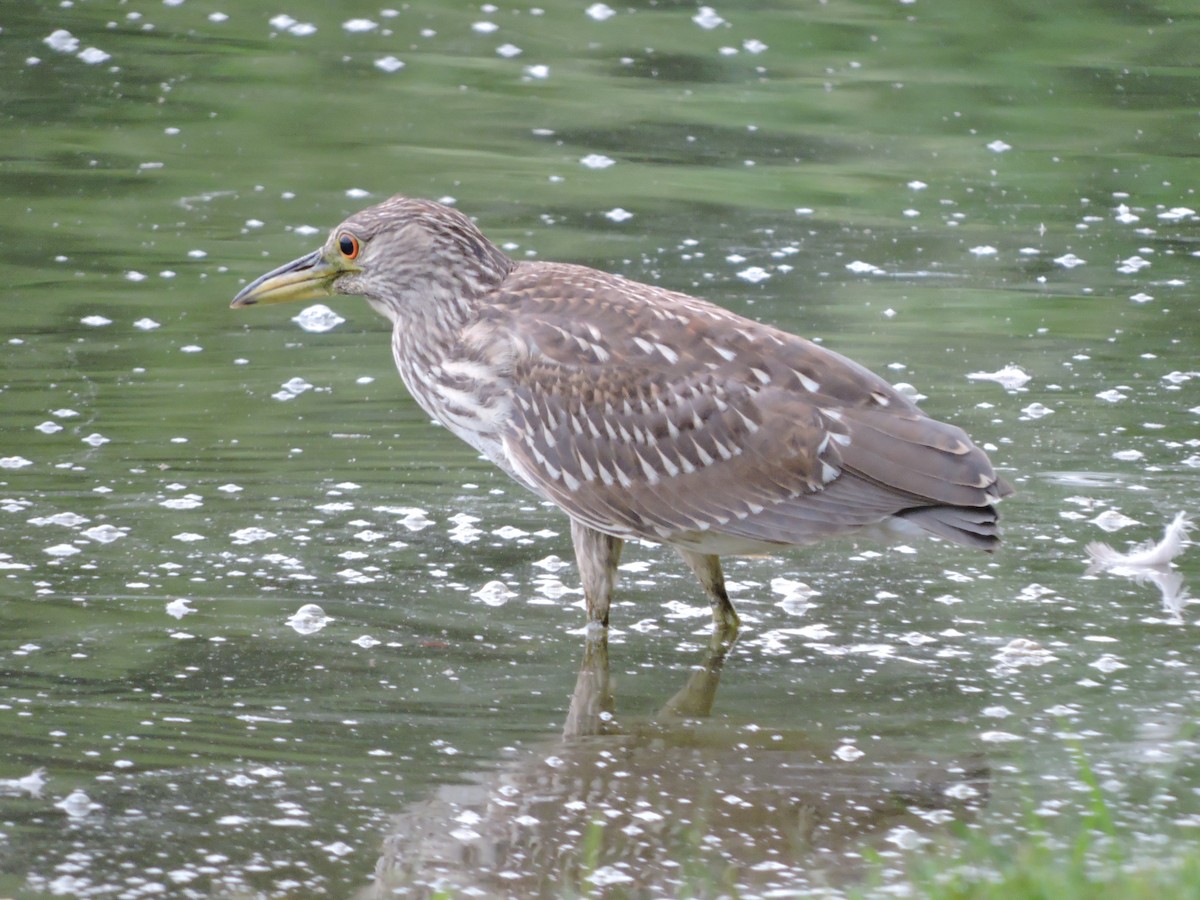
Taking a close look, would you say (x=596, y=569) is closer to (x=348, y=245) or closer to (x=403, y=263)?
(x=403, y=263)

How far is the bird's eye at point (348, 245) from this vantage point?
6.82 m

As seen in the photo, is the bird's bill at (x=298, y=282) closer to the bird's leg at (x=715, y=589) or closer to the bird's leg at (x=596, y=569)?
the bird's leg at (x=596, y=569)

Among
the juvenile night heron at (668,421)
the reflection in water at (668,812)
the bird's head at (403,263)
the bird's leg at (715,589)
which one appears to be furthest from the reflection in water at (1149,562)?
the bird's head at (403,263)

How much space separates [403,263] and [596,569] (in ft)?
4.24

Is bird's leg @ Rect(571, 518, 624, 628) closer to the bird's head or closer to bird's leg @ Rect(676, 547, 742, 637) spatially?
bird's leg @ Rect(676, 547, 742, 637)

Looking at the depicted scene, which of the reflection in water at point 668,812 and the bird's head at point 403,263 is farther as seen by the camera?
the bird's head at point 403,263

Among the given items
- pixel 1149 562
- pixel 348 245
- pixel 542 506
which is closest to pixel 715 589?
pixel 542 506

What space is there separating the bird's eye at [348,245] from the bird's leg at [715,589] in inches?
61.6

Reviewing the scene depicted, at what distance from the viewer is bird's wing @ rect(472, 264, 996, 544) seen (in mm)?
6125

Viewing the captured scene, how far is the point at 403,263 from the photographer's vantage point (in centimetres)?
677

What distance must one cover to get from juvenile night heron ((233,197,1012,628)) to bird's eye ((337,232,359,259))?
0.77 feet

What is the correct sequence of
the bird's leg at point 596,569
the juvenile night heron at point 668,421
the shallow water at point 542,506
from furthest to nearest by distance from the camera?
the bird's leg at point 596,569, the juvenile night heron at point 668,421, the shallow water at point 542,506

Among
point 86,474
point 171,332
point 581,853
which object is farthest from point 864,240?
point 581,853

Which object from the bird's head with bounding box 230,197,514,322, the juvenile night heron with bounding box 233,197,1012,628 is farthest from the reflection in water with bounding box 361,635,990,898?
the bird's head with bounding box 230,197,514,322
